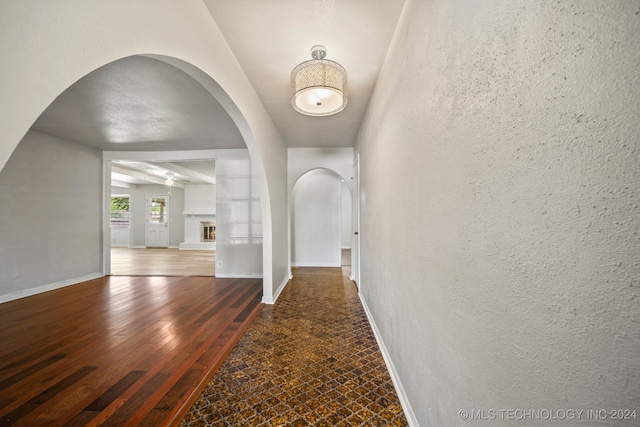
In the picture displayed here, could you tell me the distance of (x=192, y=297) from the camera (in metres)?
3.75

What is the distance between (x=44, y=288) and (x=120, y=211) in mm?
7273

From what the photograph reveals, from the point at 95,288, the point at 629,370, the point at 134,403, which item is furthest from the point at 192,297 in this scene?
the point at 629,370

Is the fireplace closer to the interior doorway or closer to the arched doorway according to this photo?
the interior doorway

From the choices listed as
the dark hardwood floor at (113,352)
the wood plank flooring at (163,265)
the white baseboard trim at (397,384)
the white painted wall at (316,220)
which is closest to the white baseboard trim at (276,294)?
the dark hardwood floor at (113,352)

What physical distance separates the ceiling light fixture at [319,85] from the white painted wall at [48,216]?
476cm

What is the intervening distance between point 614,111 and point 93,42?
1442 millimetres

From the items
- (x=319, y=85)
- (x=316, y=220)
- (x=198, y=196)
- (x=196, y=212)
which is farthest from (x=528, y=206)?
(x=198, y=196)

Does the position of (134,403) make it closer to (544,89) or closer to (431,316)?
(431,316)

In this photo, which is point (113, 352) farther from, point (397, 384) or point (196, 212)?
point (196, 212)

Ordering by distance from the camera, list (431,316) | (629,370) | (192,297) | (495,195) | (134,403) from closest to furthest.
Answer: (629,370), (495,195), (431,316), (134,403), (192,297)

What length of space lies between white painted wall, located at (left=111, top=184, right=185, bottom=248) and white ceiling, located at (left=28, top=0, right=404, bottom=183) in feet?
16.8

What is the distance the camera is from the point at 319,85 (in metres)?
1.78

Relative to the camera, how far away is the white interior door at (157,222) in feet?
31.6

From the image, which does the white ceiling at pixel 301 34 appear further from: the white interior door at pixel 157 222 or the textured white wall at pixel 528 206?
the white interior door at pixel 157 222
